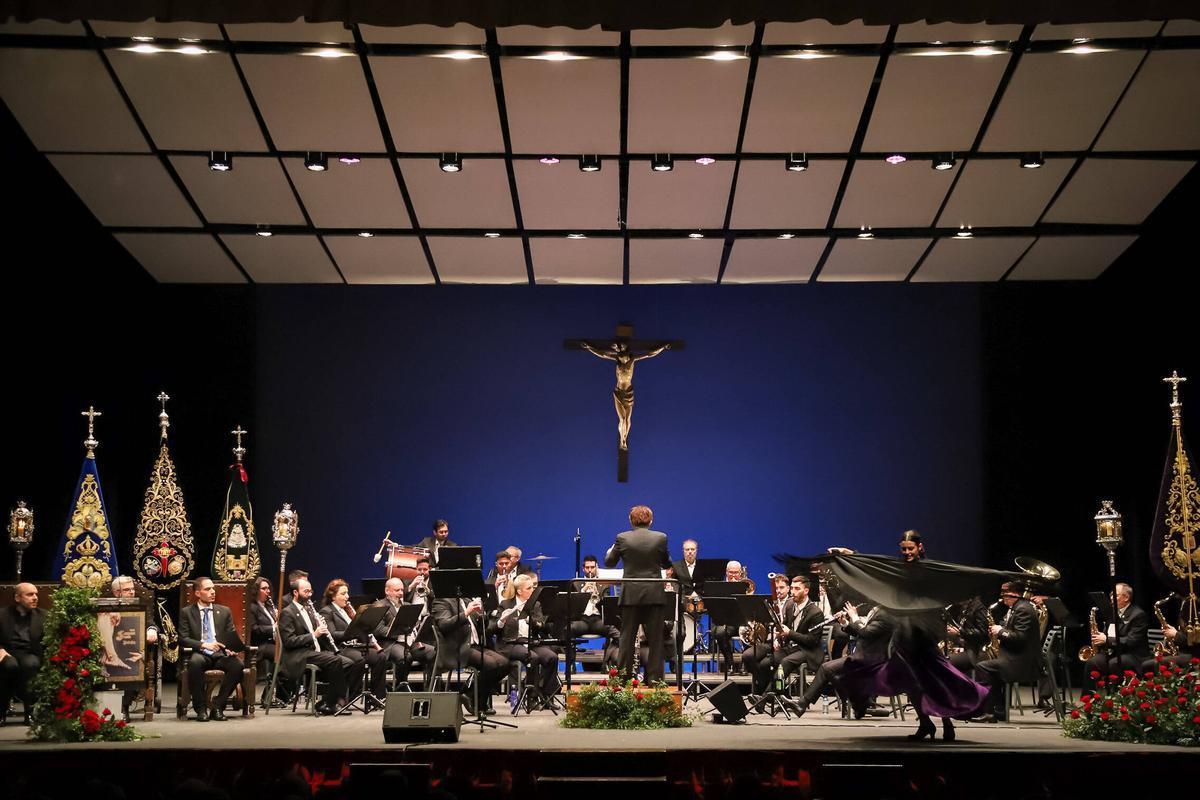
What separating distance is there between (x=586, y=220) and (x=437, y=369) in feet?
9.70

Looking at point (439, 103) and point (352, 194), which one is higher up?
point (439, 103)

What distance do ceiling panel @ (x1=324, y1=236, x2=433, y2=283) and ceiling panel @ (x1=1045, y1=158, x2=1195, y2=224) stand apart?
22.9 ft

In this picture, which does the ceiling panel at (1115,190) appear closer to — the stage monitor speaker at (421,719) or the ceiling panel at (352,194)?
the ceiling panel at (352,194)

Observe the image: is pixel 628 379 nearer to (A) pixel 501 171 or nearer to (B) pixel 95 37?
(A) pixel 501 171

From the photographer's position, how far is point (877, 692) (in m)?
8.06

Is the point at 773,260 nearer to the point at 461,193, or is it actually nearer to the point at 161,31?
the point at 461,193

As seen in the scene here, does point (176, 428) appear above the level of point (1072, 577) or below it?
above

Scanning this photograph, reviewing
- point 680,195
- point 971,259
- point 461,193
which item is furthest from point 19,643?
point 971,259

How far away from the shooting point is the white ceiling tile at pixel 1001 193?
12266 millimetres

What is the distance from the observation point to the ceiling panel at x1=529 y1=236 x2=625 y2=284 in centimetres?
1393

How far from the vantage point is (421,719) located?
7.89 meters

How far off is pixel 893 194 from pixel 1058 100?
206cm

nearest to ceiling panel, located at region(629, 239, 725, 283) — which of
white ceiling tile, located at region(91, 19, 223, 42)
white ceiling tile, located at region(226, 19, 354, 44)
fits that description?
white ceiling tile, located at region(226, 19, 354, 44)

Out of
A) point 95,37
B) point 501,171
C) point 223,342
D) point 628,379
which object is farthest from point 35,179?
point 628,379
